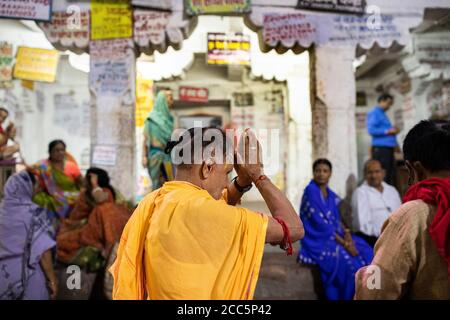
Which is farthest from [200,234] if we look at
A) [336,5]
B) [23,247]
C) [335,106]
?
[336,5]

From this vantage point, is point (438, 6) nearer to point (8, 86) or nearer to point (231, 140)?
point (231, 140)

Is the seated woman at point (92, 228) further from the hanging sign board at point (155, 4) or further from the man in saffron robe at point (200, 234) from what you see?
the man in saffron robe at point (200, 234)

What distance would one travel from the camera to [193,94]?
914cm

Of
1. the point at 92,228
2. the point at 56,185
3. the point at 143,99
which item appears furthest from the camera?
the point at 143,99

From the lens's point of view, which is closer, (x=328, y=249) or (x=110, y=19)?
(x=328, y=249)

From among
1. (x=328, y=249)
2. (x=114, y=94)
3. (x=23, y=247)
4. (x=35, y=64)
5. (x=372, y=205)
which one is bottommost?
(x=328, y=249)

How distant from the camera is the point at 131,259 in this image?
1.44 metres

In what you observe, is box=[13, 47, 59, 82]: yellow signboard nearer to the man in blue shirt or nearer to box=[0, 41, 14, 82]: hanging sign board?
box=[0, 41, 14, 82]: hanging sign board

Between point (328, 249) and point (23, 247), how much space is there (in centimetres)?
282

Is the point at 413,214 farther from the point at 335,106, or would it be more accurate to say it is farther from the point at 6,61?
the point at 6,61

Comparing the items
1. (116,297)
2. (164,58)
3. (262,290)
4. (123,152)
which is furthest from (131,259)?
(164,58)

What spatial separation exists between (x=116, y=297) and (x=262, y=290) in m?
2.63

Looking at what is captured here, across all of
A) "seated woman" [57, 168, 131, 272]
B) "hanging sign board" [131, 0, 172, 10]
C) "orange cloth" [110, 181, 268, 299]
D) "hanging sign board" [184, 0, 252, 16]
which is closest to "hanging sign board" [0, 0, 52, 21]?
"hanging sign board" [131, 0, 172, 10]

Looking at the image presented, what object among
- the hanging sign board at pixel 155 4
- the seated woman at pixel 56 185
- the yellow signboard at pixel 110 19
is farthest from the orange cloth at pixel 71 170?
the hanging sign board at pixel 155 4
